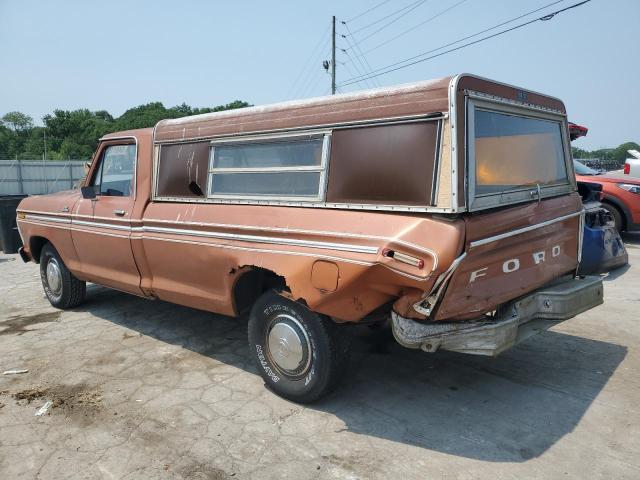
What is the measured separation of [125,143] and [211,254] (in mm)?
1959

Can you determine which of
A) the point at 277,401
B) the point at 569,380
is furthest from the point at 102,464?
the point at 569,380

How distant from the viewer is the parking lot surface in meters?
2.94

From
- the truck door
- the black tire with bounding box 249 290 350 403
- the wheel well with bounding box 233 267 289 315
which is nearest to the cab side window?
the truck door

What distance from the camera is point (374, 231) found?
305 centimetres

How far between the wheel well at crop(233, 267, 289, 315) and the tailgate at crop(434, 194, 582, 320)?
1454mm

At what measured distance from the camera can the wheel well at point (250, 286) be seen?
392 cm

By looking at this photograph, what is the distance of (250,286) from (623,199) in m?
8.05

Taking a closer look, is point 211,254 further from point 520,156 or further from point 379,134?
point 520,156

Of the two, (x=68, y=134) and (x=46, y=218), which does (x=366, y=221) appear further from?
(x=68, y=134)

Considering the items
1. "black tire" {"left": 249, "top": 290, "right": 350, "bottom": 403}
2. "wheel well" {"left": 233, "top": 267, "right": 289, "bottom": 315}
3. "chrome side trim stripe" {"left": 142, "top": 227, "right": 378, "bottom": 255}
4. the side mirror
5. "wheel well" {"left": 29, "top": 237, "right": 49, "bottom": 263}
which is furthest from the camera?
"wheel well" {"left": 29, "top": 237, "right": 49, "bottom": 263}

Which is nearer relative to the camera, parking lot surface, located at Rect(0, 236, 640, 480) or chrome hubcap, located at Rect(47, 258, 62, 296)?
parking lot surface, located at Rect(0, 236, 640, 480)

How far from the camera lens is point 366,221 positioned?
3145mm

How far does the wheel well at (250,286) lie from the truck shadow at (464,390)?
2.14 ft

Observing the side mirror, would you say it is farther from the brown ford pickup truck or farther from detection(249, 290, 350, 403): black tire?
detection(249, 290, 350, 403): black tire
